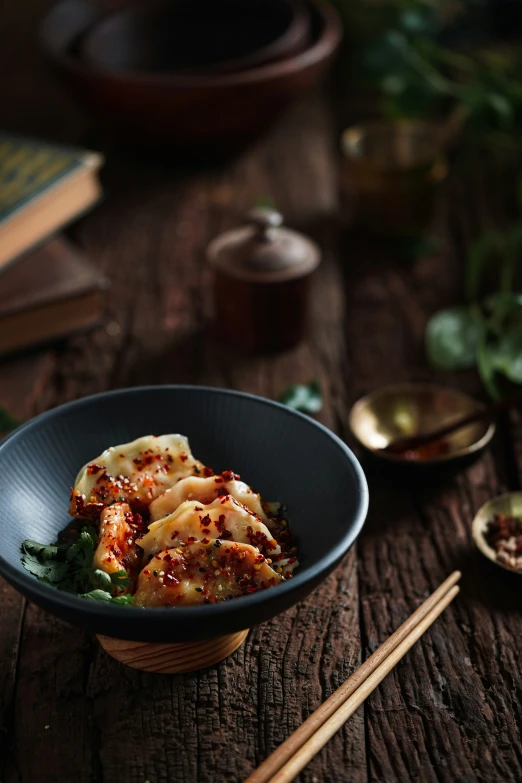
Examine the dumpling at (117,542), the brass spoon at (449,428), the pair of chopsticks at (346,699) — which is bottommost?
the brass spoon at (449,428)

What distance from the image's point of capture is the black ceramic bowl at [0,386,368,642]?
108 cm

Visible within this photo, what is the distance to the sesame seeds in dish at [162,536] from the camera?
1.20 meters

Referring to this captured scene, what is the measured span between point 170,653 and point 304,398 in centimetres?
74

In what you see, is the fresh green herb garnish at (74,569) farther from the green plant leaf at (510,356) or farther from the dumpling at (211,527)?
the green plant leaf at (510,356)

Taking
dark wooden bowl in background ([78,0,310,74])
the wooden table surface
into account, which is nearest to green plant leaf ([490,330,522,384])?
the wooden table surface

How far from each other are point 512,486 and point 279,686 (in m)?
0.62

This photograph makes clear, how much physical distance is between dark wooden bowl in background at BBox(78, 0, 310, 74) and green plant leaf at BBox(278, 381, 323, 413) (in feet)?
4.05

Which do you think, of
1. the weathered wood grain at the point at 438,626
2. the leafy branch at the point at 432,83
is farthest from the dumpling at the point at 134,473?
the leafy branch at the point at 432,83

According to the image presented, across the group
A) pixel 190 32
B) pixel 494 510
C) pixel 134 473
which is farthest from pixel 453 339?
pixel 190 32

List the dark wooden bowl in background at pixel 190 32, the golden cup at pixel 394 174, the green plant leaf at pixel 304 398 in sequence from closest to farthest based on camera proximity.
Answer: the green plant leaf at pixel 304 398, the golden cup at pixel 394 174, the dark wooden bowl in background at pixel 190 32

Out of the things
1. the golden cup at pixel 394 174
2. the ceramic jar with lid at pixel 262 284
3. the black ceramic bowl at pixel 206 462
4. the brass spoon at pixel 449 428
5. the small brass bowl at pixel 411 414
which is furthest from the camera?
the golden cup at pixel 394 174

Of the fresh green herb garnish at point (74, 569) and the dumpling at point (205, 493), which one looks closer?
the fresh green herb garnish at point (74, 569)

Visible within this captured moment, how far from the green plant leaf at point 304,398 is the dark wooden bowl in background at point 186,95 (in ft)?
2.96

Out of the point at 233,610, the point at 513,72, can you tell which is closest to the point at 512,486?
the point at 233,610
